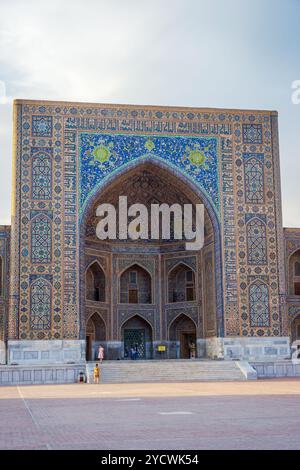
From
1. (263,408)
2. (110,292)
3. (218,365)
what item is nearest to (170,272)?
(110,292)

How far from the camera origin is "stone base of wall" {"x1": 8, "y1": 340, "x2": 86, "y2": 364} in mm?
19109

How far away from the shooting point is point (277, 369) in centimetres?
1934

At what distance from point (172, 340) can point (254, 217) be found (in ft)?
18.1

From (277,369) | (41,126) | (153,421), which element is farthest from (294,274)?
(153,421)

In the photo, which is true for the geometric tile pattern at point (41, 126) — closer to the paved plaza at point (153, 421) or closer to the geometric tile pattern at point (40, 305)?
the geometric tile pattern at point (40, 305)

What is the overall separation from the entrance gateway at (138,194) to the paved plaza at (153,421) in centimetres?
694

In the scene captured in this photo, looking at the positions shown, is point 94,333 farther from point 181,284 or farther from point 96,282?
point 181,284

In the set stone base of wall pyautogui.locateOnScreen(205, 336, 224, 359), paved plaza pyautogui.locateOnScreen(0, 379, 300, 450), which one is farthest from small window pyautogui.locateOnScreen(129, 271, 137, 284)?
paved plaza pyautogui.locateOnScreen(0, 379, 300, 450)

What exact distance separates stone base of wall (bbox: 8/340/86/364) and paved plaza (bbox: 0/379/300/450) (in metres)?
6.46

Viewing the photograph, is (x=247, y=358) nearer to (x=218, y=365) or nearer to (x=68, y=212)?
(x=218, y=365)

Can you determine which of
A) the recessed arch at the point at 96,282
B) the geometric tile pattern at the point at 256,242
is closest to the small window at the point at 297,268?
the geometric tile pattern at the point at 256,242

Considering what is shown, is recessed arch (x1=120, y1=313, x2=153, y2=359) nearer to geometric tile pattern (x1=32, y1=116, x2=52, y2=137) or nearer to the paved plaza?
geometric tile pattern (x1=32, y1=116, x2=52, y2=137)

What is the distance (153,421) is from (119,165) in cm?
1342

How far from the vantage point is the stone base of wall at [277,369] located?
19219 mm
